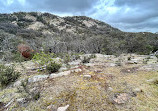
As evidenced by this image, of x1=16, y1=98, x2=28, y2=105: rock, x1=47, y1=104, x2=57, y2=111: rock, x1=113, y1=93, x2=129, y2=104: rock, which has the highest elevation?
x1=113, y1=93, x2=129, y2=104: rock

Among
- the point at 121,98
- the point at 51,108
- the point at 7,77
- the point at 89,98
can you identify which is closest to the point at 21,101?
the point at 51,108

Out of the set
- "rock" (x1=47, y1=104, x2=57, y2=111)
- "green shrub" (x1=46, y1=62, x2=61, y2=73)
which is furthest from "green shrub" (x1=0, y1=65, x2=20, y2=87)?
"rock" (x1=47, y1=104, x2=57, y2=111)

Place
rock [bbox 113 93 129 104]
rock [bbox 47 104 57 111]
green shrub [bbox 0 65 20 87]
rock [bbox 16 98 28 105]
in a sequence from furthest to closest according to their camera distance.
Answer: green shrub [bbox 0 65 20 87]
rock [bbox 16 98 28 105]
rock [bbox 113 93 129 104]
rock [bbox 47 104 57 111]

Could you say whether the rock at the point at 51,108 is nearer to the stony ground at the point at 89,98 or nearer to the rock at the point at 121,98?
the stony ground at the point at 89,98

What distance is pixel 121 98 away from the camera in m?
1.94

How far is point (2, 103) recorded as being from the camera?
2.06 metres

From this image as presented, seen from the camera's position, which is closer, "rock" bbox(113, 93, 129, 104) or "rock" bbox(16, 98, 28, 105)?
"rock" bbox(113, 93, 129, 104)

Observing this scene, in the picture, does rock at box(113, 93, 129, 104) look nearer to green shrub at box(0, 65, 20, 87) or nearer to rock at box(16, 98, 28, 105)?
rock at box(16, 98, 28, 105)

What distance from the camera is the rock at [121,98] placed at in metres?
1.83

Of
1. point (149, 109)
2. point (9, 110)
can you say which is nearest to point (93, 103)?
point (149, 109)

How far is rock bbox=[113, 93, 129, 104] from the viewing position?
6.02ft

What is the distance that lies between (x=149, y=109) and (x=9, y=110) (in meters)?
2.95

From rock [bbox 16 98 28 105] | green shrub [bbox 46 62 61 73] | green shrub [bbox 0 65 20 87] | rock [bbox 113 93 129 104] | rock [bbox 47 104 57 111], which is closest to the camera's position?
rock [bbox 47 104 57 111]

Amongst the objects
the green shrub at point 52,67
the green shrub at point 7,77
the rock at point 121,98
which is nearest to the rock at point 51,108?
the rock at point 121,98
